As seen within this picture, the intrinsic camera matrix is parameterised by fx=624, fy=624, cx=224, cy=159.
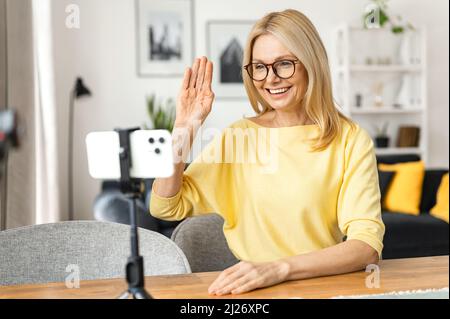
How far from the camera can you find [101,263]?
1027 mm

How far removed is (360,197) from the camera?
35.9 inches

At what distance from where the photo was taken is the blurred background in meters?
4.41

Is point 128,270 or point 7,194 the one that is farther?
point 7,194

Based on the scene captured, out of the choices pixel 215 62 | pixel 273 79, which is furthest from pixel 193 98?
pixel 215 62

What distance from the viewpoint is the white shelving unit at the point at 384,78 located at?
15.2 ft

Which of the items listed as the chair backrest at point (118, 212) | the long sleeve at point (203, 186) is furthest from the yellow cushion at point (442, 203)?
the long sleeve at point (203, 186)

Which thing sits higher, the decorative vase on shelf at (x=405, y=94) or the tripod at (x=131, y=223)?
the decorative vase on shelf at (x=405, y=94)

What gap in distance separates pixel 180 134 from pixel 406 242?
276cm

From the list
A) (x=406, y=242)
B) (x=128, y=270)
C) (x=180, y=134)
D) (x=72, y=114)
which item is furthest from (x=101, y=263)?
(x=72, y=114)

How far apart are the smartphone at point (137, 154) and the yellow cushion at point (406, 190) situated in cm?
337

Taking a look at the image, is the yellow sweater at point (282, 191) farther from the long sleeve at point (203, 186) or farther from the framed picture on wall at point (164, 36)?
Result: the framed picture on wall at point (164, 36)

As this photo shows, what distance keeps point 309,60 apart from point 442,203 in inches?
113

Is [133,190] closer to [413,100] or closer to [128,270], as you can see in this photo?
[128,270]

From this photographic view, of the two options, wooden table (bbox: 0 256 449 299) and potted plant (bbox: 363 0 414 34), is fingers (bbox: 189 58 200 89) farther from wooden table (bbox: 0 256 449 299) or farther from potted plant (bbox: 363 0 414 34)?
potted plant (bbox: 363 0 414 34)
